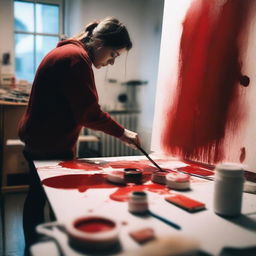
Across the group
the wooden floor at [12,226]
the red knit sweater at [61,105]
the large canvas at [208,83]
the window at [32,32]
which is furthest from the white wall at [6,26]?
the red knit sweater at [61,105]

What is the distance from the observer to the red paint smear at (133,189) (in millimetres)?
1061

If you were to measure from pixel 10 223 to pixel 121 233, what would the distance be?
192 cm

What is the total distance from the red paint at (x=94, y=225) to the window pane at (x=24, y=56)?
3986 mm

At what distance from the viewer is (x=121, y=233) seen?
79 cm

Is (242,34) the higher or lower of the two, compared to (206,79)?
higher

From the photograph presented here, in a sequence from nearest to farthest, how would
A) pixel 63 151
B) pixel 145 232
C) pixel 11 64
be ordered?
pixel 145 232 → pixel 63 151 → pixel 11 64

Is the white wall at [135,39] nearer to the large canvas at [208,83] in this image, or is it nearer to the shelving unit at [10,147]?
the shelving unit at [10,147]

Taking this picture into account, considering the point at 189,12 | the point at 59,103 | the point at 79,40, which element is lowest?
the point at 59,103

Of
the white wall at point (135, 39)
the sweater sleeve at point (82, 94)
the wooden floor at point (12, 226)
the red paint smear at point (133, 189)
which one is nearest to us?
the red paint smear at point (133, 189)

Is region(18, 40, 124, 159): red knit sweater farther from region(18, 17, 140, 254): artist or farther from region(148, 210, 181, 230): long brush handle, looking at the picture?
region(148, 210, 181, 230): long brush handle

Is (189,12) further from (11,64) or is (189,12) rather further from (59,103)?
(11,64)

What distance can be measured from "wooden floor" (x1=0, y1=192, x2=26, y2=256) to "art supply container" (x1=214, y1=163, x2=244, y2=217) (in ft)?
4.91

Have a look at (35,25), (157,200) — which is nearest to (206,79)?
(157,200)

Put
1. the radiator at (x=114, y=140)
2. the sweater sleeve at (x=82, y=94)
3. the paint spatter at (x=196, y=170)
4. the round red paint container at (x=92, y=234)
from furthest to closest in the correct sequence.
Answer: the radiator at (x=114, y=140)
the paint spatter at (x=196, y=170)
the sweater sleeve at (x=82, y=94)
the round red paint container at (x=92, y=234)
